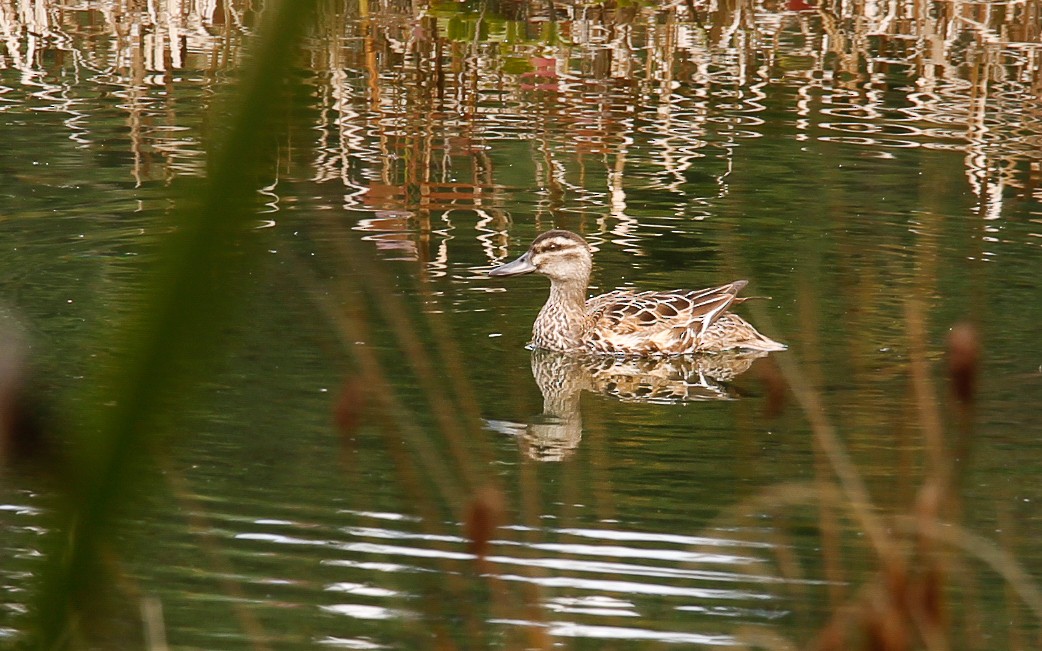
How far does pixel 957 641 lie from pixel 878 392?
326cm

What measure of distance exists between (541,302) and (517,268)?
96 centimetres

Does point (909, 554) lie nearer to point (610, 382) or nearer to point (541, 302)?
point (610, 382)

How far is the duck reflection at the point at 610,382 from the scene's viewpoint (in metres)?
7.15

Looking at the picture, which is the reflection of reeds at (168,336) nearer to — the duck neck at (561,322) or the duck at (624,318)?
the duck at (624,318)

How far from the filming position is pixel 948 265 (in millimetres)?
9641

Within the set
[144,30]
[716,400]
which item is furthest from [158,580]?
[144,30]

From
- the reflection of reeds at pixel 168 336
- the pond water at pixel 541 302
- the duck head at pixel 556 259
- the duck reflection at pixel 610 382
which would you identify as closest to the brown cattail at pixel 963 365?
the pond water at pixel 541 302

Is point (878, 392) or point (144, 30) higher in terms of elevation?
point (144, 30)

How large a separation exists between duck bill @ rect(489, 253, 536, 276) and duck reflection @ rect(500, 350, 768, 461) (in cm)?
53

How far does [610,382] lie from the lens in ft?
27.4

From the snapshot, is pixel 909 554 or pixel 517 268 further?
pixel 517 268

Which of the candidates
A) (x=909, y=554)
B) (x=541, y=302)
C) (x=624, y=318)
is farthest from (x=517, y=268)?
(x=909, y=554)

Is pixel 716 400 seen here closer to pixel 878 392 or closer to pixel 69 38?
pixel 878 392

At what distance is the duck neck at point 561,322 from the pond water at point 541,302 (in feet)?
0.71
